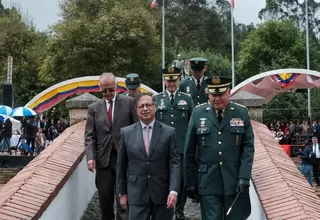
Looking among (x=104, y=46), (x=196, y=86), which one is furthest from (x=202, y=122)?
(x=104, y=46)

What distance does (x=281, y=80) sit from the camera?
27812mm

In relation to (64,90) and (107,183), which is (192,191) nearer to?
(107,183)

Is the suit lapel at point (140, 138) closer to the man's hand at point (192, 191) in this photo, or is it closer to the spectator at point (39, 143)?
the man's hand at point (192, 191)

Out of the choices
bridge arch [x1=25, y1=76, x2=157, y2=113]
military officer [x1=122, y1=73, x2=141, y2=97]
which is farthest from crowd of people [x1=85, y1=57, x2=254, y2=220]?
bridge arch [x1=25, y1=76, x2=157, y2=113]

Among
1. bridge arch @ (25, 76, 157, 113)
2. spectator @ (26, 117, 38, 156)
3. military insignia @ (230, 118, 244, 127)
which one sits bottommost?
spectator @ (26, 117, 38, 156)

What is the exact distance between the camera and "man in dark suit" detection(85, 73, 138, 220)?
248 inches

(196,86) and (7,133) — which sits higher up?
(196,86)

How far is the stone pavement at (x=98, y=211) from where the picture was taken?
7.60 meters

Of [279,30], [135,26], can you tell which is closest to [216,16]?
Answer: [279,30]

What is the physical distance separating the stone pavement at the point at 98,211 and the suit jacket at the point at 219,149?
238 cm

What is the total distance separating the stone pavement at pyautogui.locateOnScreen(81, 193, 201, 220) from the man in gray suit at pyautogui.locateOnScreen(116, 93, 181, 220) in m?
2.43

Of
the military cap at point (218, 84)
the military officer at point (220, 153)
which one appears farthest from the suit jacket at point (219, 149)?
the military cap at point (218, 84)

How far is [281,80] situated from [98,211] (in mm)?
21029

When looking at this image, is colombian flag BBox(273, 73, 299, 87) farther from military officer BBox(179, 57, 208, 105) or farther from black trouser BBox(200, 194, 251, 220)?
black trouser BBox(200, 194, 251, 220)
